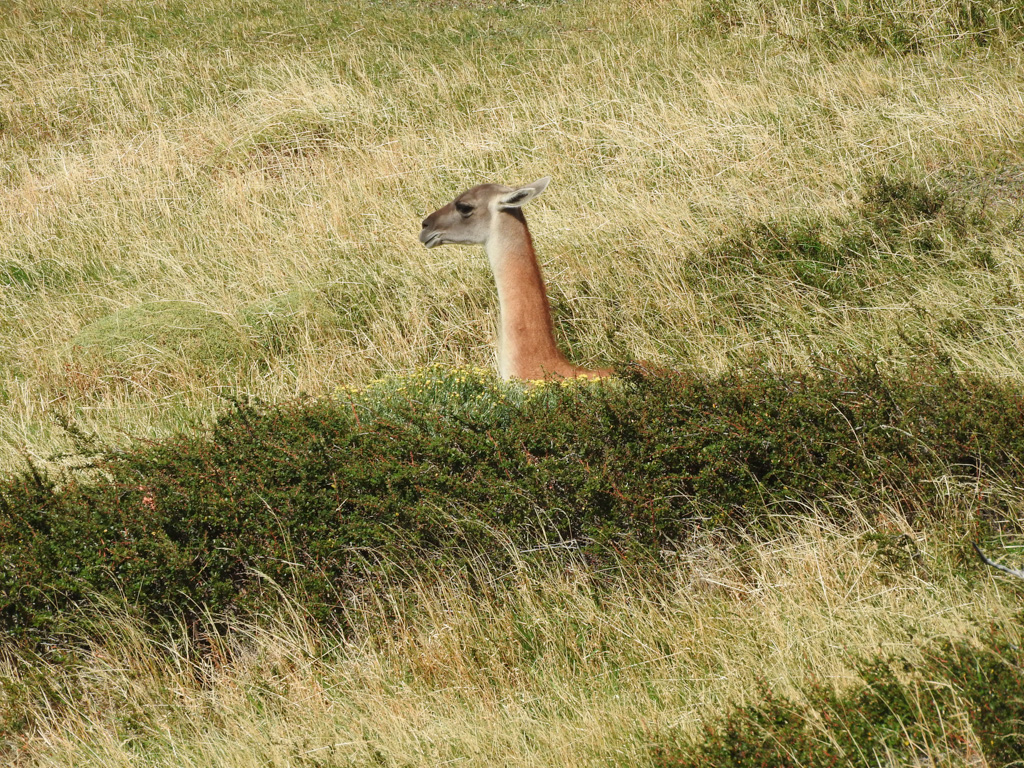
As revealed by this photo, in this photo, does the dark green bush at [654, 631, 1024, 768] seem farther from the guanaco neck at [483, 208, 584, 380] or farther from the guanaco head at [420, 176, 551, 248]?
the guanaco head at [420, 176, 551, 248]

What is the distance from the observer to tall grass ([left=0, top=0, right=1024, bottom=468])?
7.36 metres

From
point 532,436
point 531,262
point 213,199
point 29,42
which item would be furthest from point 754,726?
point 29,42

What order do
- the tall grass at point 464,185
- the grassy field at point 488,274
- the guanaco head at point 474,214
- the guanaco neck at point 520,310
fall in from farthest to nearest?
the tall grass at point 464,185 → the guanaco head at point 474,214 → the guanaco neck at point 520,310 → the grassy field at point 488,274

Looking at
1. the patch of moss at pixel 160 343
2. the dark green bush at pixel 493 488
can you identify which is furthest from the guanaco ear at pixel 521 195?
the patch of moss at pixel 160 343

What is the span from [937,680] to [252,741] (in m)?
2.35

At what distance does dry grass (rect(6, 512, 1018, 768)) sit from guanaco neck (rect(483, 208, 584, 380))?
71.8 inches

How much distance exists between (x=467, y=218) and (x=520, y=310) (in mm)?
823

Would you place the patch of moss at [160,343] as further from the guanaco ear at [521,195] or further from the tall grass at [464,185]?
the guanaco ear at [521,195]

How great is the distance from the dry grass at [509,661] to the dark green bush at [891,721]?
0.45 ft

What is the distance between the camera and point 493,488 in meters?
4.79

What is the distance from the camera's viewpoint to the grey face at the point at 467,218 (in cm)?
671

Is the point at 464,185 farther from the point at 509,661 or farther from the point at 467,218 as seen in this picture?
the point at 509,661

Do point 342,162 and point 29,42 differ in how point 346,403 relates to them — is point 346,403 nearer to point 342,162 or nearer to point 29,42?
point 342,162

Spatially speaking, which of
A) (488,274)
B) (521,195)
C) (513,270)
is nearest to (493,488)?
(513,270)
